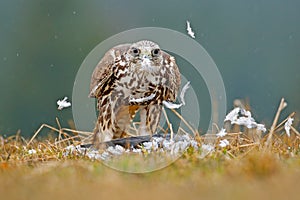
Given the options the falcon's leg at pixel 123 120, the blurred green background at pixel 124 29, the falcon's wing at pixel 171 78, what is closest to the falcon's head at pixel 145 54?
the falcon's wing at pixel 171 78

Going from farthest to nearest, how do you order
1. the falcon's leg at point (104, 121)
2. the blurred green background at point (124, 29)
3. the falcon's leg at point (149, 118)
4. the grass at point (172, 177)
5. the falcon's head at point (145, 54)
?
the blurred green background at point (124, 29) < the falcon's leg at point (104, 121) < the falcon's leg at point (149, 118) < the falcon's head at point (145, 54) < the grass at point (172, 177)

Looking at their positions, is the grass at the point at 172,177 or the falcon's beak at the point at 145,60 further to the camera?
the falcon's beak at the point at 145,60

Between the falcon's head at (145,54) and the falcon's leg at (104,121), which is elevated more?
the falcon's head at (145,54)

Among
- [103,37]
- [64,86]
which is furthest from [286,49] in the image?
[64,86]

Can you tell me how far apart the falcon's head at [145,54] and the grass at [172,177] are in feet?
2.69

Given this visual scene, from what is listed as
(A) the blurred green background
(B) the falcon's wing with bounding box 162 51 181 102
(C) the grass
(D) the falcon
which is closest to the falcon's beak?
(D) the falcon

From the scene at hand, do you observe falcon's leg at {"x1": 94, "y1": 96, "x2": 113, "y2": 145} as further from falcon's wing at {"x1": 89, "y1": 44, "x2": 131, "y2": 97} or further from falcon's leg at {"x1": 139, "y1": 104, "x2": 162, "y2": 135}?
falcon's leg at {"x1": 139, "y1": 104, "x2": 162, "y2": 135}

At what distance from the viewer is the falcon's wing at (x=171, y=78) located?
5.76 meters

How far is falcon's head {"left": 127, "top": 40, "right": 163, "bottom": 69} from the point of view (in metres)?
5.57

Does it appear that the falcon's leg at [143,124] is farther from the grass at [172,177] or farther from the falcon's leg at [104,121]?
the grass at [172,177]

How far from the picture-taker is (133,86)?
5.74 m

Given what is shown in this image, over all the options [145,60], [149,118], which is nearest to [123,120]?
[149,118]

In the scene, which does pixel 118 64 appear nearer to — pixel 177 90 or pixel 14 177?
pixel 177 90

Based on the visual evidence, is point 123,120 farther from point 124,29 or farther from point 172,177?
point 124,29
